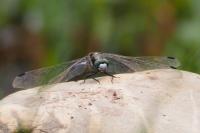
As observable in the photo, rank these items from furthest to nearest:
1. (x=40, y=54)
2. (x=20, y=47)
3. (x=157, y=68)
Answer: (x=20, y=47) → (x=40, y=54) → (x=157, y=68)

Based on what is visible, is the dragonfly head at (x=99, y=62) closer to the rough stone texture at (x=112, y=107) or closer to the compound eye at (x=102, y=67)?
the compound eye at (x=102, y=67)

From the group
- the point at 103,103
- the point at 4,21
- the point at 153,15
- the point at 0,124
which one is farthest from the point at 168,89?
the point at 4,21

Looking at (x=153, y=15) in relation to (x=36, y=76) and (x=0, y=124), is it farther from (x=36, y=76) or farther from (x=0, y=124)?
(x=0, y=124)

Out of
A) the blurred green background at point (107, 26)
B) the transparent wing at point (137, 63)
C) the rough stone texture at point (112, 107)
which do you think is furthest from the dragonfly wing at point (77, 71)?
the blurred green background at point (107, 26)

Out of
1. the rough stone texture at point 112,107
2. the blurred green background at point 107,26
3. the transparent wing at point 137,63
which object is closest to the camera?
the rough stone texture at point 112,107

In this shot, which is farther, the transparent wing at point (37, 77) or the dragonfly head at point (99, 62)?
the transparent wing at point (37, 77)

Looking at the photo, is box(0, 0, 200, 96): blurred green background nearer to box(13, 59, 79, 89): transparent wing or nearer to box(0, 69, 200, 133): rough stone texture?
box(13, 59, 79, 89): transparent wing

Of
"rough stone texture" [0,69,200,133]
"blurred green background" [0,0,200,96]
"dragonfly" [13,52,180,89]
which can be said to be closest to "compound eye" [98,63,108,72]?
"dragonfly" [13,52,180,89]

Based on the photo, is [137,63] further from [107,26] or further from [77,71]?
[107,26]
